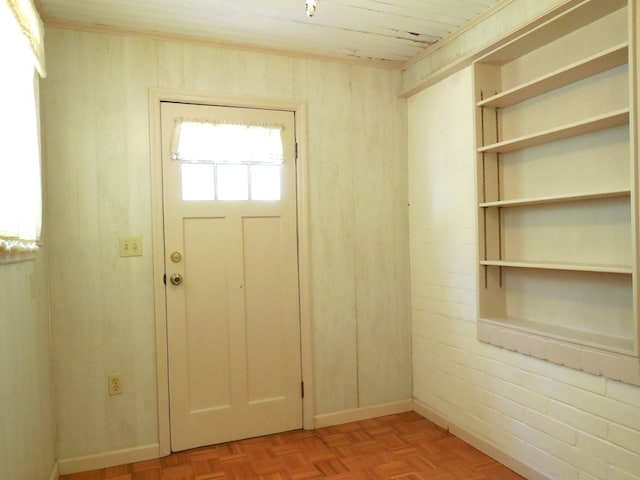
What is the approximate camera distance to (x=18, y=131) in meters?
1.50

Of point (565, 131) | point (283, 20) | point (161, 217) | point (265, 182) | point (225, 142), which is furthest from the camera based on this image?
point (265, 182)

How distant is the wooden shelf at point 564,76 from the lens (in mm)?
1781

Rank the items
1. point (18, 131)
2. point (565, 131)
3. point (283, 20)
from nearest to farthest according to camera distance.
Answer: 1. point (18, 131)
2. point (565, 131)
3. point (283, 20)

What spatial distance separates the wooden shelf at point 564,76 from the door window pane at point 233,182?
1.44 meters

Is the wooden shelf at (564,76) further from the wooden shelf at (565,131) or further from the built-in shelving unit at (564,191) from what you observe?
the wooden shelf at (565,131)

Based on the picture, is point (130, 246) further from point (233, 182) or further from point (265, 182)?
point (265, 182)

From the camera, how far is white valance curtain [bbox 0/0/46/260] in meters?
1.32

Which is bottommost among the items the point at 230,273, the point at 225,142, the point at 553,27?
the point at 230,273

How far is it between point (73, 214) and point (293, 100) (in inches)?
58.3

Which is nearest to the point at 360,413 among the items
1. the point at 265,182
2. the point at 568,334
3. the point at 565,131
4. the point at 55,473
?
the point at 568,334

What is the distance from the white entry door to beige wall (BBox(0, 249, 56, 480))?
0.63 metres

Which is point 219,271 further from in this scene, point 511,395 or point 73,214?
point 511,395

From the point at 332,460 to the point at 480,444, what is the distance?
85 cm

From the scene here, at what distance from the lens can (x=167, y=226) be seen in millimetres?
2625
